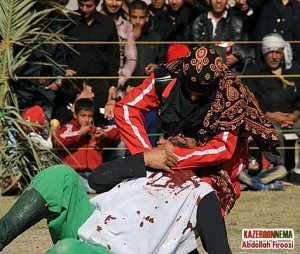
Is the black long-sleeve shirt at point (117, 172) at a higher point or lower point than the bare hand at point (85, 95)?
higher

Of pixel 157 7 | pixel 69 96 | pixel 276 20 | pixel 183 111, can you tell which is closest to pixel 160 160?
pixel 183 111

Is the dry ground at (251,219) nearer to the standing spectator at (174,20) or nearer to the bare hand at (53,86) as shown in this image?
the bare hand at (53,86)

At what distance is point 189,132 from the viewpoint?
5.55 meters

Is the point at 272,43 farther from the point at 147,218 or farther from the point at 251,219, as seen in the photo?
the point at 147,218

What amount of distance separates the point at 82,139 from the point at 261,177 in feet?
5.98

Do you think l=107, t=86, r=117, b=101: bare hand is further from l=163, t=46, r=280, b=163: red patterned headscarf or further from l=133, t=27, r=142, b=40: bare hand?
l=163, t=46, r=280, b=163: red patterned headscarf

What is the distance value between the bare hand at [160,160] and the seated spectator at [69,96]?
18.2ft

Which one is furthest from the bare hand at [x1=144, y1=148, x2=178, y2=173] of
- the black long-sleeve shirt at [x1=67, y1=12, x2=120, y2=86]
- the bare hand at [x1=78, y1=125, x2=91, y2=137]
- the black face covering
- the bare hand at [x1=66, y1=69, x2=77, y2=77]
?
the black long-sleeve shirt at [x1=67, y1=12, x2=120, y2=86]

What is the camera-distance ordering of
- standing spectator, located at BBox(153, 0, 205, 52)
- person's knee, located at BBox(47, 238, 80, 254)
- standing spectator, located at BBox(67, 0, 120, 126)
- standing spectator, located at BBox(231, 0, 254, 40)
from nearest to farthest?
person's knee, located at BBox(47, 238, 80, 254) < standing spectator, located at BBox(67, 0, 120, 126) < standing spectator, located at BBox(231, 0, 254, 40) < standing spectator, located at BBox(153, 0, 205, 52)

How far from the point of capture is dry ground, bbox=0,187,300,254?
7.60 metres

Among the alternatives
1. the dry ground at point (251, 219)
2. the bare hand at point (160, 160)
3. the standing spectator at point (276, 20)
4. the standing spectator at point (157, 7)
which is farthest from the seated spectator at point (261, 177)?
Answer: the bare hand at point (160, 160)

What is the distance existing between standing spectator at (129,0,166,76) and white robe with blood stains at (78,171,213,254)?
238 inches

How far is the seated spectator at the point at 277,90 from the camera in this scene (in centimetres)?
1102

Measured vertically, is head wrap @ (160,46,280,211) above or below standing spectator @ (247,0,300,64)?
above
